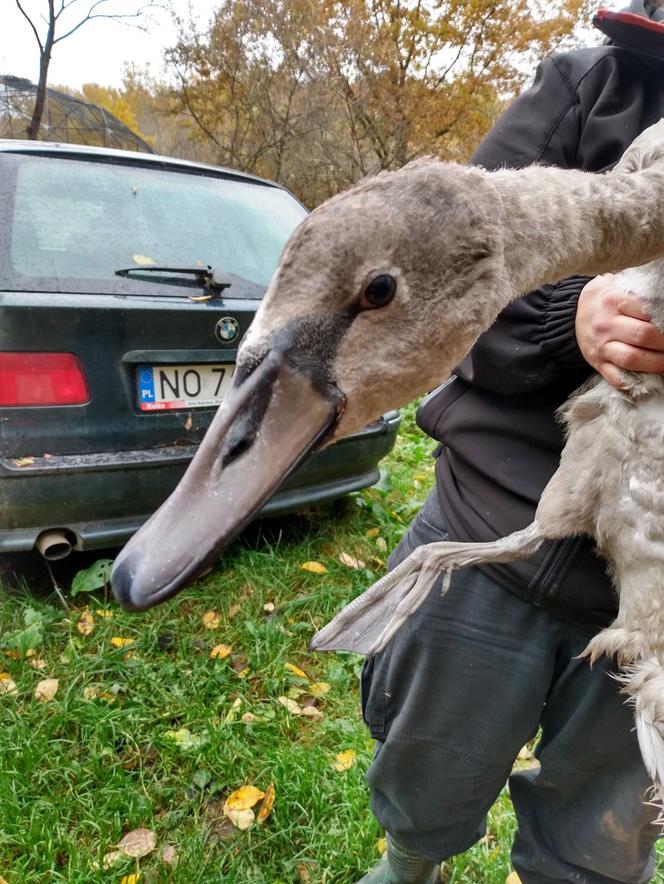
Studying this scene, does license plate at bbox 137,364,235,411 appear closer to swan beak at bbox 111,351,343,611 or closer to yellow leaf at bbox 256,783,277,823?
yellow leaf at bbox 256,783,277,823

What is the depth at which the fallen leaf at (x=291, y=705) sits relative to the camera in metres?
2.62

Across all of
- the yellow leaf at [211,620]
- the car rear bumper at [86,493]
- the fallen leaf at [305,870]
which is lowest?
the fallen leaf at [305,870]

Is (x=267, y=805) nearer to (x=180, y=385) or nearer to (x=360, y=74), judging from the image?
(x=180, y=385)

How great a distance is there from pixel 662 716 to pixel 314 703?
70.0 inches

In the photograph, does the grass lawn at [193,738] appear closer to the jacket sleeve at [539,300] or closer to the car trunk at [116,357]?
the car trunk at [116,357]

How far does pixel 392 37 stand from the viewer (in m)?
13.3

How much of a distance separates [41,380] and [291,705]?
173 centimetres

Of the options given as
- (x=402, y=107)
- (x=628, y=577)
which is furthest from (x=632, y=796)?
(x=402, y=107)

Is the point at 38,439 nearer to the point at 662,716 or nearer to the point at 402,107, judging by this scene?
the point at 662,716

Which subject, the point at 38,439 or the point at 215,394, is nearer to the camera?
the point at 38,439

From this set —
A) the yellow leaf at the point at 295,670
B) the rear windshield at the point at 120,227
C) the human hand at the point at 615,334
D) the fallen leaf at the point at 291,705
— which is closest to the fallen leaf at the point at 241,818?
the fallen leaf at the point at 291,705

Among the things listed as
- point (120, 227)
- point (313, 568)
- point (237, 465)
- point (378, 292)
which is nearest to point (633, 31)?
point (378, 292)

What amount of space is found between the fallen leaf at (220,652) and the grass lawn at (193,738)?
0.01m

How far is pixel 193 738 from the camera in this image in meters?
2.45
